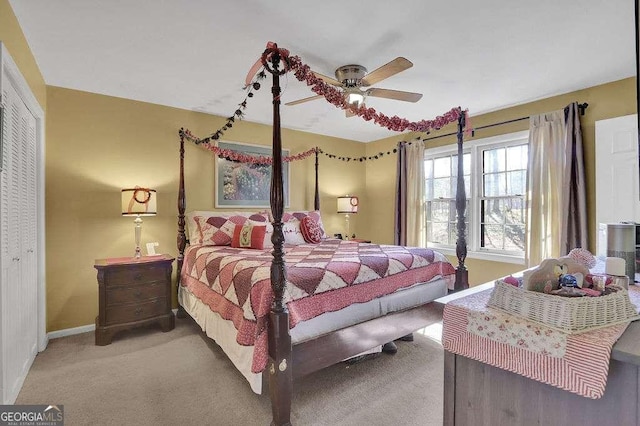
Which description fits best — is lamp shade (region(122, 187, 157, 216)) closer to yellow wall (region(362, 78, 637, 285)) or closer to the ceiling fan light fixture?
the ceiling fan light fixture

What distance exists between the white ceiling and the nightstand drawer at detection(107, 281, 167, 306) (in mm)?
2008

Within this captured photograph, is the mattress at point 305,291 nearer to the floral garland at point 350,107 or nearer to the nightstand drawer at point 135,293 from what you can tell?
the nightstand drawer at point 135,293

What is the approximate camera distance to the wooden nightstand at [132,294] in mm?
2898

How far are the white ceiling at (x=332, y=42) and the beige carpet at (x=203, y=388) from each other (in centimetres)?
250

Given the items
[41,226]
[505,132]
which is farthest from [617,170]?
[41,226]

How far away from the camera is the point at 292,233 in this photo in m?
3.86

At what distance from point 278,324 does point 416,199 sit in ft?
11.5

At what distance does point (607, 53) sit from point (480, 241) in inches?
93.5

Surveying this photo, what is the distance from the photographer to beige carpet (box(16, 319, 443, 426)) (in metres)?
1.88

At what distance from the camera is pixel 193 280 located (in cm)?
307

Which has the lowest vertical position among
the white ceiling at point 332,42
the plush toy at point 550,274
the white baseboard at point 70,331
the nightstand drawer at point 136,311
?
the white baseboard at point 70,331

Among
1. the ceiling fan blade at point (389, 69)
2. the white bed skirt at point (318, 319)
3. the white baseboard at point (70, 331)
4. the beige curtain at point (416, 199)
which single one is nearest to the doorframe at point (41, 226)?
the white baseboard at point (70, 331)

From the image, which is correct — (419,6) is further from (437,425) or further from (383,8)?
(437,425)

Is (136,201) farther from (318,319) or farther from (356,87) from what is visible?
(356,87)
